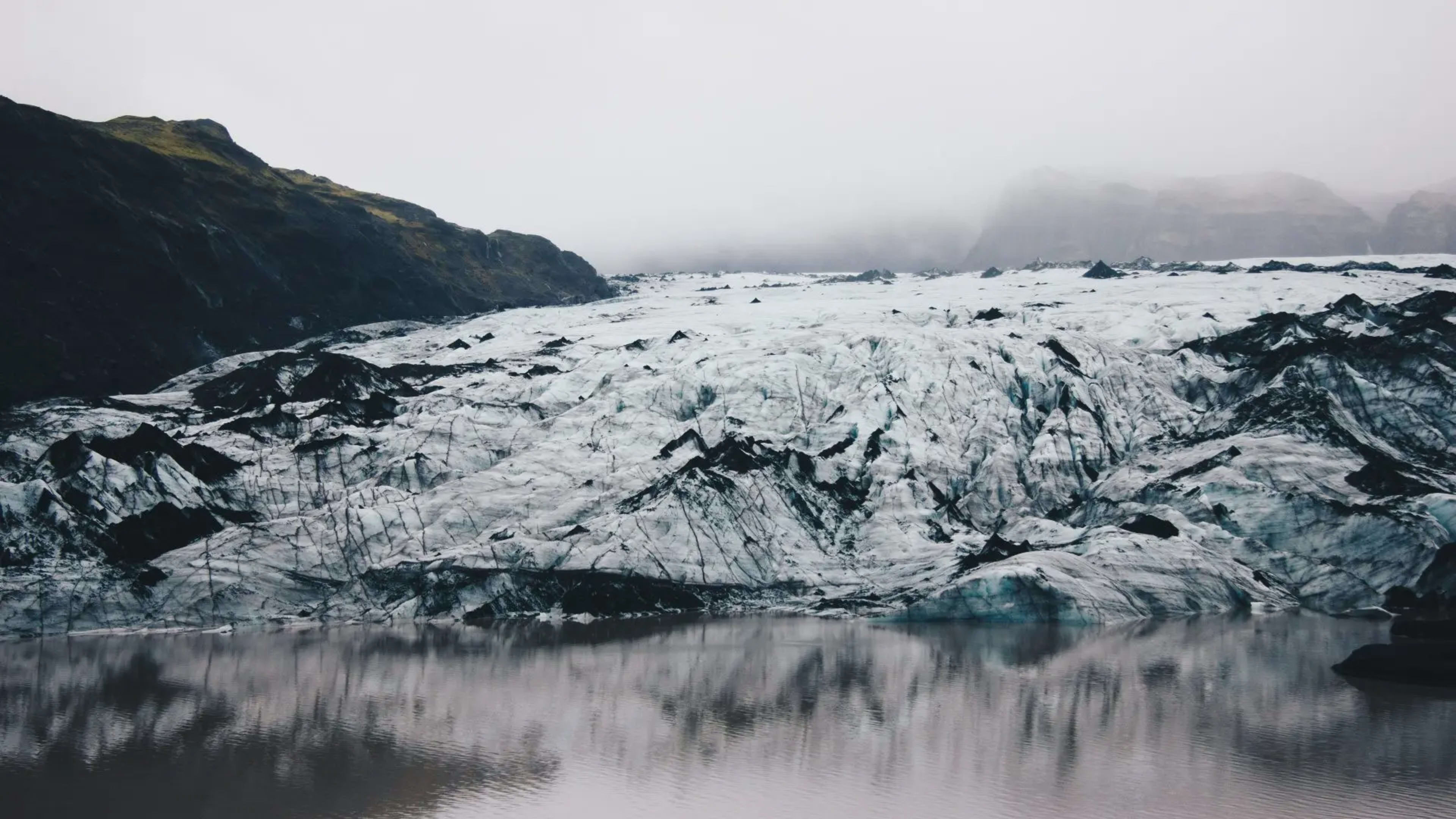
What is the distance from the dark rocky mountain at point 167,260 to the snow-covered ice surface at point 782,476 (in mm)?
5702

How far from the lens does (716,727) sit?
2978 cm

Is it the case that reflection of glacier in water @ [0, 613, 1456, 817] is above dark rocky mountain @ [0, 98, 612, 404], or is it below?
below

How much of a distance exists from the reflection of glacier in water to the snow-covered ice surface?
475cm

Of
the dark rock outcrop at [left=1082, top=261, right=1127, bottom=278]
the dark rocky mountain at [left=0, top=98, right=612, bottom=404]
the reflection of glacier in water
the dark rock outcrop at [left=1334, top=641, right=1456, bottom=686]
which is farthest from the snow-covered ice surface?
the dark rock outcrop at [left=1082, top=261, right=1127, bottom=278]

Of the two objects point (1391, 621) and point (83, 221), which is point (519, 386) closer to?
point (83, 221)

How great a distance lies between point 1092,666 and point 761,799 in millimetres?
18655

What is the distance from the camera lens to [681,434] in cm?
6231

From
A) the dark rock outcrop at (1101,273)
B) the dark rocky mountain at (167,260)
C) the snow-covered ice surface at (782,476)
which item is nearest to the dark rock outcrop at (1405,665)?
the snow-covered ice surface at (782,476)

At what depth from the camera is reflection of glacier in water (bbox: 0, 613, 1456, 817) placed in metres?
23.1

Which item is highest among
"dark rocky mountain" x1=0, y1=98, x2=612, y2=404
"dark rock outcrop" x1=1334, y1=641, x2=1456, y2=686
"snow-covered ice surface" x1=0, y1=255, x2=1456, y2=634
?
"dark rocky mountain" x1=0, y1=98, x2=612, y2=404

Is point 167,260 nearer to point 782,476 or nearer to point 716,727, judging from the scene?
point 782,476

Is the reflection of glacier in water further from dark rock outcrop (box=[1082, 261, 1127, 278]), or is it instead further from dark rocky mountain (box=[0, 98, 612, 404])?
dark rock outcrop (box=[1082, 261, 1127, 278])

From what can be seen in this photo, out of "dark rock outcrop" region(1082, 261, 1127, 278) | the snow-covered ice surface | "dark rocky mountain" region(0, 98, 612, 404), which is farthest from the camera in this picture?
"dark rock outcrop" region(1082, 261, 1127, 278)

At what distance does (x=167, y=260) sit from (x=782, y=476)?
48.3 m
